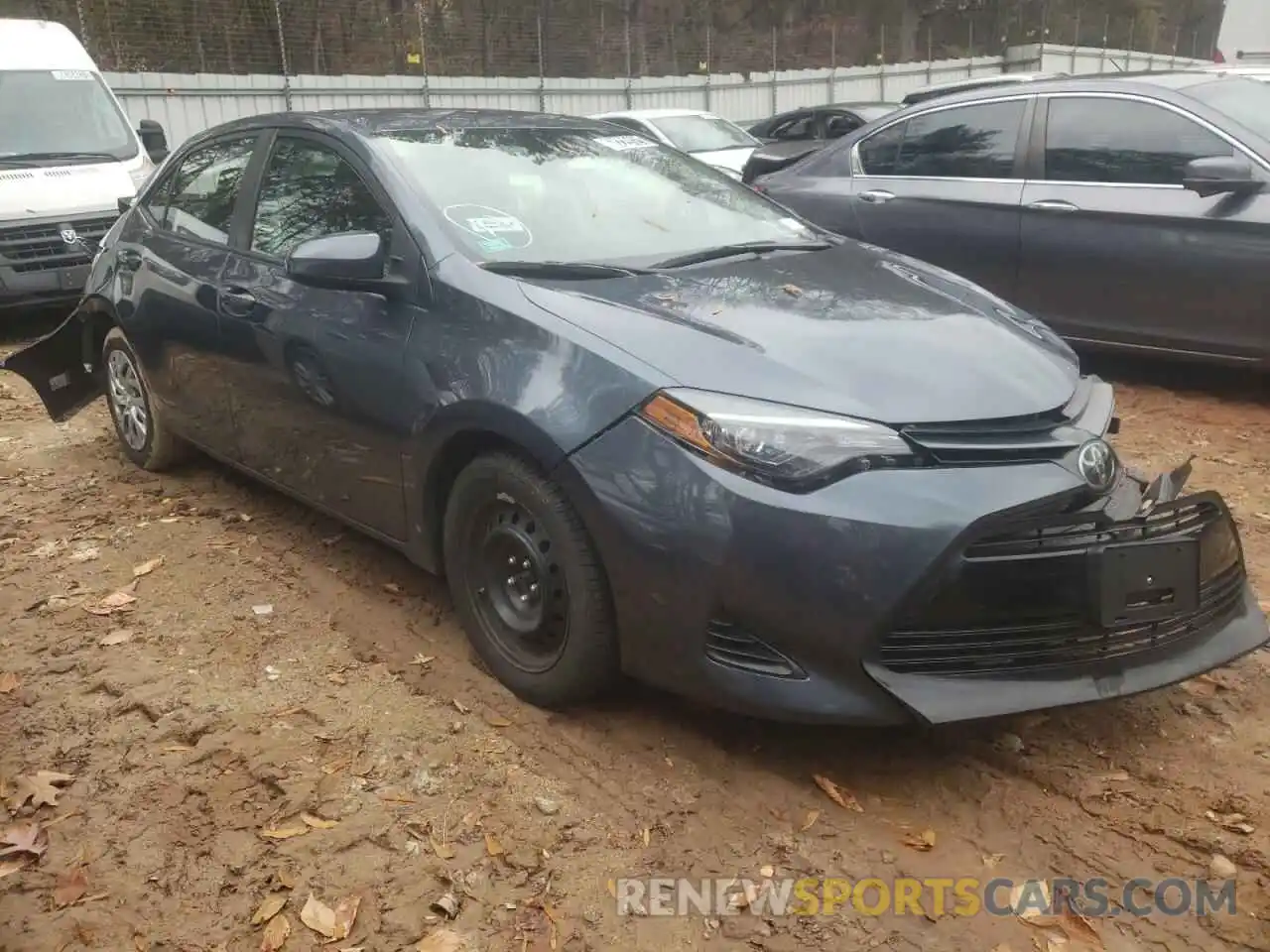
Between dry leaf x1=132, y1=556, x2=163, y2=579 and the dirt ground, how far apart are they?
0.29 metres

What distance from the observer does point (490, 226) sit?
3.40m

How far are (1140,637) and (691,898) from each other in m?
1.25

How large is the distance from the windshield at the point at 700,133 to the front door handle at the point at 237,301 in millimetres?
9387

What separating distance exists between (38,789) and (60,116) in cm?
779

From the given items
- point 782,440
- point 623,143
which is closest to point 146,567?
point 623,143

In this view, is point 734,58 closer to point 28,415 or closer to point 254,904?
point 28,415

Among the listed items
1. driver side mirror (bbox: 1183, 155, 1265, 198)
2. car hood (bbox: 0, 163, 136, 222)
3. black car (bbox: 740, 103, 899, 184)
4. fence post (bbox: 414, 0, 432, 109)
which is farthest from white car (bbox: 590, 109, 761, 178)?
driver side mirror (bbox: 1183, 155, 1265, 198)

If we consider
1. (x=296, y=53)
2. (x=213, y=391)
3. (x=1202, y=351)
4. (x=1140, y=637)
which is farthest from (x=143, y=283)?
(x=296, y=53)

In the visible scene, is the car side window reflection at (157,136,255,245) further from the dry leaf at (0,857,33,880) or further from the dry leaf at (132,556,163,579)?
the dry leaf at (0,857,33,880)

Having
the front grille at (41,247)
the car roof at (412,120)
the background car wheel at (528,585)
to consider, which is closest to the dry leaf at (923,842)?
the background car wheel at (528,585)

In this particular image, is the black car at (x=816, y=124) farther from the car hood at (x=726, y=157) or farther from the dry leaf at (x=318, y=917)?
the dry leaf at (x=318, y=917)

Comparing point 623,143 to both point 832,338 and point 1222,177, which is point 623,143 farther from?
point 1222,177

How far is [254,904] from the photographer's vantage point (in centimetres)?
244

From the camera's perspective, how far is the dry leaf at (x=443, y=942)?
7.53ft
